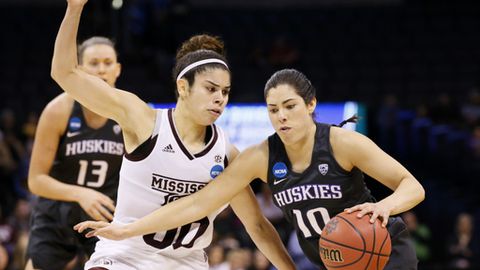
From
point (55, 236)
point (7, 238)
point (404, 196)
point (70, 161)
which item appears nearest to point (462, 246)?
point (7, 238)

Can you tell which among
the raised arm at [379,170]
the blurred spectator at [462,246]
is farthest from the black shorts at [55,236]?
the blurred spectator at [462,246]

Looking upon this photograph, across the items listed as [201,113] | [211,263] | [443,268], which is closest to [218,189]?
[201,113]

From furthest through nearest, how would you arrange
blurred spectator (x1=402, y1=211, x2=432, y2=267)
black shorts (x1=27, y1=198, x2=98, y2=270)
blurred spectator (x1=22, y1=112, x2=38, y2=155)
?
1. blurred spectator (x1=22, y1=112, x2=38, y2=155)
2. blurred spectator (x1=402, y1=211, x2=432, y2=267)
3. black shorts (x1=27, y1=198, x2=98, y2=270)

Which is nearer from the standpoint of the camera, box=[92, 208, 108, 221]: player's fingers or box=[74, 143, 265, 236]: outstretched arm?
box=[74, 143, 265, 236]: outstretched arm

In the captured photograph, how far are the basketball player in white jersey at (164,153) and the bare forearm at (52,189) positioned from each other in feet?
2.56

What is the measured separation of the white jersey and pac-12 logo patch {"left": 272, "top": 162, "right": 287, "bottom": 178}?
32 cm

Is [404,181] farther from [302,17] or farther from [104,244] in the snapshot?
[302,17]

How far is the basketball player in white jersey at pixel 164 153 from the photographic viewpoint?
422 cm

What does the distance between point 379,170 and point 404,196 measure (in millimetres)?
252

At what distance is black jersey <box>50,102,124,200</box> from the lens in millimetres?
5316

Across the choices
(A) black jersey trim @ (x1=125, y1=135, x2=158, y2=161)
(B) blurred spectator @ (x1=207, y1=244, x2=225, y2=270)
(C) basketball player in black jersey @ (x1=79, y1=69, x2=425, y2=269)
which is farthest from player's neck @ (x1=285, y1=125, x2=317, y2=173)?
(B) blurred spectator @ (x1=207, y1=244, x2=225, y2=270)

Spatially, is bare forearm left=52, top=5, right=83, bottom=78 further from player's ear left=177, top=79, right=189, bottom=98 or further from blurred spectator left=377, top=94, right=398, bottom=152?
blurred spectator left=377, top=94, right=398, bottom=152

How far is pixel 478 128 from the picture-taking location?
1281 cm

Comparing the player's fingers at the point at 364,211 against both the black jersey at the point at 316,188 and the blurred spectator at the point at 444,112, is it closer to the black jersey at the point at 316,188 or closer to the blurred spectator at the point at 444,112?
the black jersey at the point at 316,188
